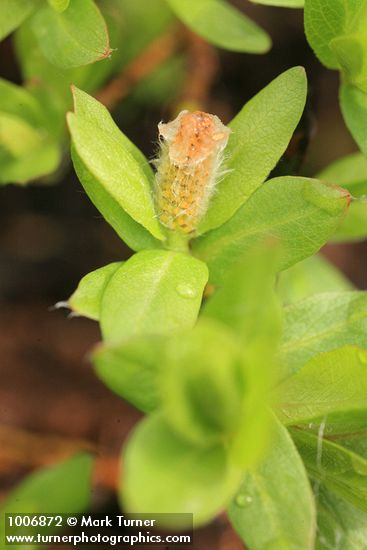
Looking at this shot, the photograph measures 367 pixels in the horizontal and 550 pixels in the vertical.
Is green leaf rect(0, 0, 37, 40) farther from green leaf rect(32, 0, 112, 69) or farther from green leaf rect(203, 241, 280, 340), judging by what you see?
green leaf rect(203, 241, 280, 340)

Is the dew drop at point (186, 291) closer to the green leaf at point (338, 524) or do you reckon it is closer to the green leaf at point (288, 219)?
the green leaf at point (288, 219)

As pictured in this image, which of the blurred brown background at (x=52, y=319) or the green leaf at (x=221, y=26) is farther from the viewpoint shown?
the blurred brown background at (x=52, y=319)

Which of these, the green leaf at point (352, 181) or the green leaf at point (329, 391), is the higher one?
the green leaf at point (352, 181)

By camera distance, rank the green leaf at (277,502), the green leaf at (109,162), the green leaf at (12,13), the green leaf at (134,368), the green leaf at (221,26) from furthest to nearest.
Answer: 1. the green leaf at (221,26)
2. the green leaf at (12,13)
3. the green leaf at (109,162)
4. the green leaf at (277,502)
5. the green leaf at (134,368)

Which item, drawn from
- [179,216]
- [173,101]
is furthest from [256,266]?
[173,101]

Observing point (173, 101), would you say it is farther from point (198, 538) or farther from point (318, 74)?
point (198, 538)

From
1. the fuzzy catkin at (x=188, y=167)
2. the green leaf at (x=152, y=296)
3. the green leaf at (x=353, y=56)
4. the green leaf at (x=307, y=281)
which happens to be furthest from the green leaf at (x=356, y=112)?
the green leaf at (x=307, y=281)
